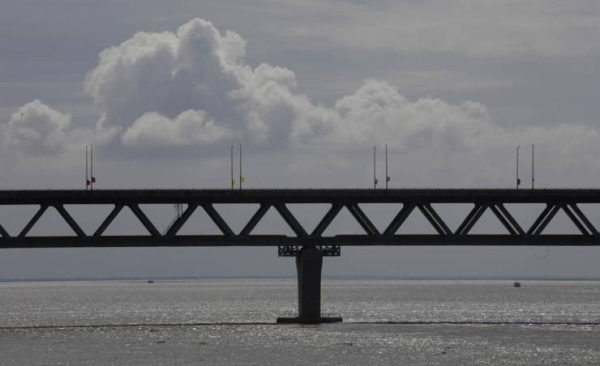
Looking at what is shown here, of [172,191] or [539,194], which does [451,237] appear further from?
[172,191]

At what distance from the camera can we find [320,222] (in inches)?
3723

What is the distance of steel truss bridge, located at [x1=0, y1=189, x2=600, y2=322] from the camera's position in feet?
299

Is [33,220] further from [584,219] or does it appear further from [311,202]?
[584,219]

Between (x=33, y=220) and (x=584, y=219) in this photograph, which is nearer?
(x=33, y=220)

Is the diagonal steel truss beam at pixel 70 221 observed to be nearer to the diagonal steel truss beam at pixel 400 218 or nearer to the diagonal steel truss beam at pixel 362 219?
the diagonal steel truss beam at pixel 362 219

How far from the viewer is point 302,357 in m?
73.5

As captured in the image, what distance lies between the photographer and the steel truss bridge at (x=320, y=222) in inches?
3583

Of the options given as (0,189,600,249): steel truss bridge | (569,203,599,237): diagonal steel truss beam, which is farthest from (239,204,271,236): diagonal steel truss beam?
(569,203,599,237): diagonal steel truss beam

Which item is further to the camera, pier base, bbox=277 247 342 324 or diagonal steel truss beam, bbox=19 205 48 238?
pier base, bbox=277 247 342 324

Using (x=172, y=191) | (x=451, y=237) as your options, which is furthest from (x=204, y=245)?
(x=451, y=237)

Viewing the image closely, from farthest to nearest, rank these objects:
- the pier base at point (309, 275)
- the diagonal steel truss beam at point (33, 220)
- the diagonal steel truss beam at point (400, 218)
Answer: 1. the diagonal steel truss beam at point (400, 218)
2. the pier base at point (309, 275)
3. the diagonal steel truss beam at point (33, 220)

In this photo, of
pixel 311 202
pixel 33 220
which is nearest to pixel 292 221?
Result: pixel 311 202

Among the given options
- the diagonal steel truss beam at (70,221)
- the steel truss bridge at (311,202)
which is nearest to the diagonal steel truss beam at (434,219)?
the steel truss bridge at (311,202)

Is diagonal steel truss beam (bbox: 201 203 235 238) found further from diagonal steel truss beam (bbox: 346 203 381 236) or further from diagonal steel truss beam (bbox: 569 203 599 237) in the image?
diagonal steel truss beam (bbox: 569 203 599 237)
